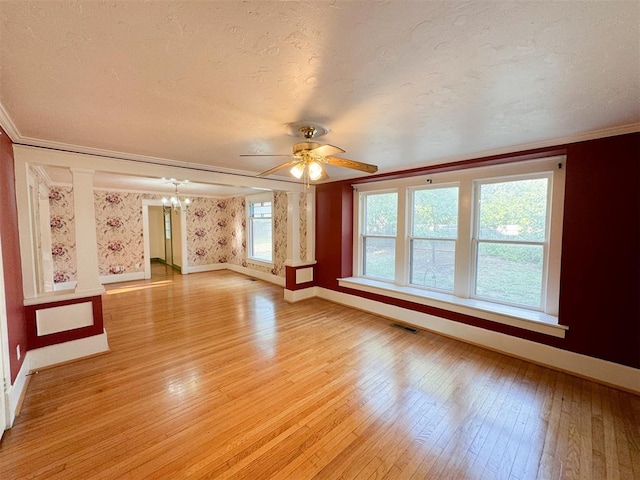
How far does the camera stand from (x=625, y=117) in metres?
2.08

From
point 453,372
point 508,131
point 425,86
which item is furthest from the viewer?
point 453,372

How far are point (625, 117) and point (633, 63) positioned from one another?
43.7 inches

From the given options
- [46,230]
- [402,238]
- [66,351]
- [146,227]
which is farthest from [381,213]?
[46,230]

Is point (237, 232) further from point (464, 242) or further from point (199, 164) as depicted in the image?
point (464, 242)

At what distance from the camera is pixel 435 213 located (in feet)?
12.8

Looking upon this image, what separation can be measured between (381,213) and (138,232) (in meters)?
6.16

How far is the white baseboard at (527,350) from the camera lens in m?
2.40

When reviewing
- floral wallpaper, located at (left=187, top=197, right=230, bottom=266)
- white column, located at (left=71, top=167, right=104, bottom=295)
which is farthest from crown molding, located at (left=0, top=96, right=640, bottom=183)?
floral wallpaper, located at (left=187, top=197, right=230, bottom=266)

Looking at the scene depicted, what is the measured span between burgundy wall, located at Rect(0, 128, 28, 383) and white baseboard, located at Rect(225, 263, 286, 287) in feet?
13.7

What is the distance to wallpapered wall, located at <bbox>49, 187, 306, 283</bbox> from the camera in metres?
5.53

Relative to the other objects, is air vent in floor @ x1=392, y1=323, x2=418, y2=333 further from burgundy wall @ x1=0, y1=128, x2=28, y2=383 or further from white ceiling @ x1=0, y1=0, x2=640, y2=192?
burgundy wall @ x1=0, y1=128, x2=28, y2=383

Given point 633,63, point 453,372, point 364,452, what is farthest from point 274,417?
point 633,63

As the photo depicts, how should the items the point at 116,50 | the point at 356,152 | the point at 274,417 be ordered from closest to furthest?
the point at 116,50, the point at 274,417, the point at 356,152

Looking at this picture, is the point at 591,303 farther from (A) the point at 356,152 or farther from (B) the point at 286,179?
(B) the point at 286,179
